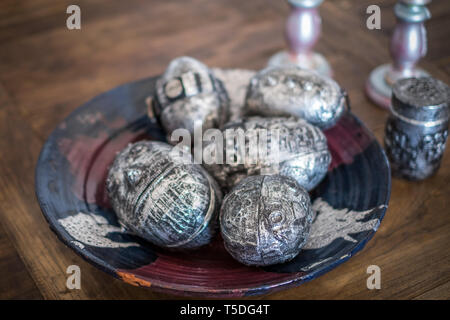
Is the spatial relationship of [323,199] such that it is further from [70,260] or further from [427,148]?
[70,260]

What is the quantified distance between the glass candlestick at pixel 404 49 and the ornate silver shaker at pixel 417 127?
0.16m

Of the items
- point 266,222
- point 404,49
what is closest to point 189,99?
point 266,222

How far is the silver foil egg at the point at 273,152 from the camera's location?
0.64 metres

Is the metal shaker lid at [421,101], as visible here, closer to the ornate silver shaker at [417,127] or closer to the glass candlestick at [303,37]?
the ornate silver shaker at [417,127]

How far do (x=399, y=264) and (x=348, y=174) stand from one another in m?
0.14

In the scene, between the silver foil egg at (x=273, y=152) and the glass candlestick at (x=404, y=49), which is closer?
the silver foil egg at (x=273, y=152)

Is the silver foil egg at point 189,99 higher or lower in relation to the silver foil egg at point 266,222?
higher

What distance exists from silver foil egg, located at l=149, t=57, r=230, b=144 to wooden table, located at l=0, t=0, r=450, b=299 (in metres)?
0.24

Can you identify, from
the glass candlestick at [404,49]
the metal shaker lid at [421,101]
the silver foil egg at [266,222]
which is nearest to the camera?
the silver foil egg at [266,222]

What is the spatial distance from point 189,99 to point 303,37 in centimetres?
34

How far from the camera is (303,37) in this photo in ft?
3.18

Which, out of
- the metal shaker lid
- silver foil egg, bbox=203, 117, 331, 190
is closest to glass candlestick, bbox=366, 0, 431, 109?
the metal shaker lid

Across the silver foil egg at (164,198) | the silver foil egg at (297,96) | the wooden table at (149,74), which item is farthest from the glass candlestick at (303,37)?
the silver foil egg at (164,198)

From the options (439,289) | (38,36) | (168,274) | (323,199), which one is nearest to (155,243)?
(168,274)
